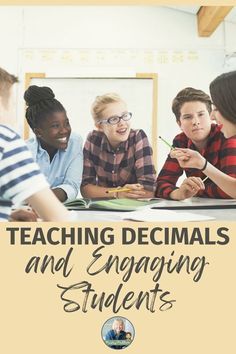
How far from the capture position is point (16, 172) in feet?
1.79

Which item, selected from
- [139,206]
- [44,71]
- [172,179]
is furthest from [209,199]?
[44,71]

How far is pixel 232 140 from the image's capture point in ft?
3.43

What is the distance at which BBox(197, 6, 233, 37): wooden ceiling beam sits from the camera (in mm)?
1101

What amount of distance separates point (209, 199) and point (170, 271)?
0.44 m

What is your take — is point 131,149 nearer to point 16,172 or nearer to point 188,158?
point 188,158

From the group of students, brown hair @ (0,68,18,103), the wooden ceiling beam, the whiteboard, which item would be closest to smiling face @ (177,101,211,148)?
the group of students

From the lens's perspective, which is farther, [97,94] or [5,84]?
[97,94]

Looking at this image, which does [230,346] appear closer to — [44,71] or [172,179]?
[172,179]

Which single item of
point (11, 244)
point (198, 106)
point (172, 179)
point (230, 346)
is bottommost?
point (230, 346)

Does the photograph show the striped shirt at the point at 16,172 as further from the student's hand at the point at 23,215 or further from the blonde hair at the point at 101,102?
the blonde hair at the point at 101,102

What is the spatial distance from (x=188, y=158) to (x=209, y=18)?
1.38ft

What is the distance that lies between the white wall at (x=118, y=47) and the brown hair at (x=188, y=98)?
41 mm

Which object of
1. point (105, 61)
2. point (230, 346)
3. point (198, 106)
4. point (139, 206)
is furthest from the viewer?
point (105, 61)

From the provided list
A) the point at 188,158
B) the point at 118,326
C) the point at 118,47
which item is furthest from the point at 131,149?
the point at 118,326
